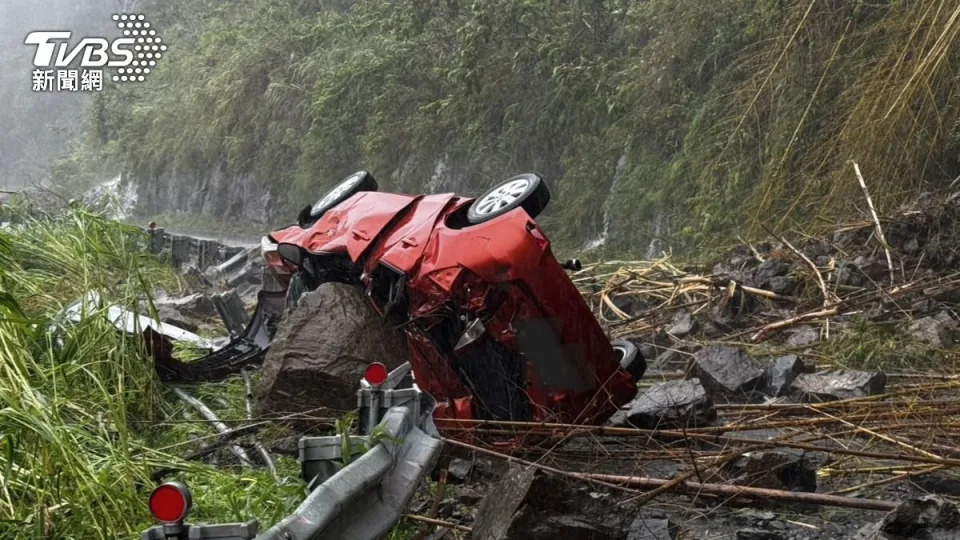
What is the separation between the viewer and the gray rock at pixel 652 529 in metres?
3.92

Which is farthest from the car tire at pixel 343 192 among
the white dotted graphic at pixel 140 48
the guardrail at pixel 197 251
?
the white dotted graphic at pixel 140 48

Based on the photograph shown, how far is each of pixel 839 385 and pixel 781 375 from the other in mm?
423

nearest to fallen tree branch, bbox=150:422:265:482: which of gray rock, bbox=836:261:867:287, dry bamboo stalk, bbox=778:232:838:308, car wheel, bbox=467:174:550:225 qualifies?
car wheel, bbox=467:174:550:225

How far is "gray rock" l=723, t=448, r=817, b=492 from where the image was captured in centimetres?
446

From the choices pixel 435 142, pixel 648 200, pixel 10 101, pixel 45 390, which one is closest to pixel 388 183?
pixel 435 142

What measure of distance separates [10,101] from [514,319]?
239 ft

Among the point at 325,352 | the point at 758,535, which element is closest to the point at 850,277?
the point at 325,352

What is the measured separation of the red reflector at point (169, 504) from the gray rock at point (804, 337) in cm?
579

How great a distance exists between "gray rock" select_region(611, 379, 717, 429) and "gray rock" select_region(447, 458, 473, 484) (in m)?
1.07

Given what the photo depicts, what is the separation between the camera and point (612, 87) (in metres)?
17.6

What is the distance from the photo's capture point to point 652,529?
4.00m

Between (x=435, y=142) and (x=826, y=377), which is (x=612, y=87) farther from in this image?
(x=826, y=377)

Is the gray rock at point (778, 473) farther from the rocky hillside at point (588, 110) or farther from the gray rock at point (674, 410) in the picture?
the rocky hillside at point (588, 110)

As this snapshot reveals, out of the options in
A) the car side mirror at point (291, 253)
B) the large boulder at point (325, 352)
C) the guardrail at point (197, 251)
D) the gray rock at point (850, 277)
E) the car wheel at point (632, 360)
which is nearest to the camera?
the large boulder at point (325, 352)
